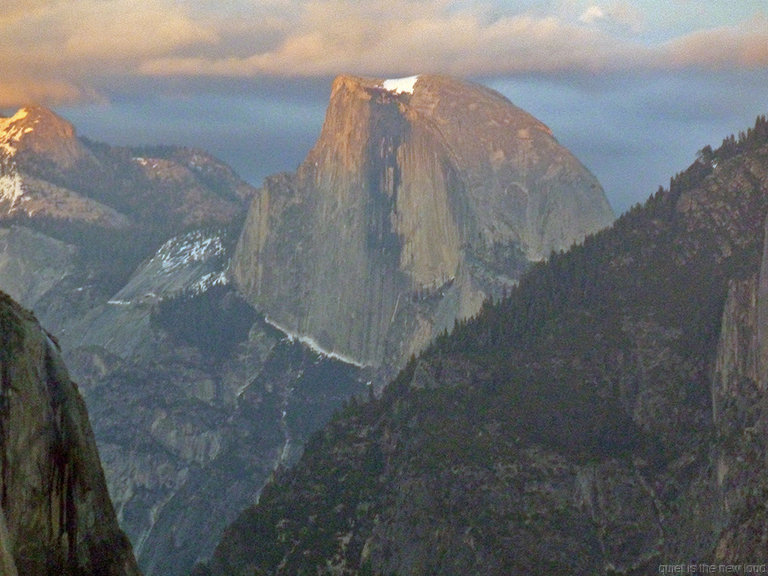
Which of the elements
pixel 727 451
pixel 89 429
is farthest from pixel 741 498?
pixel 89 429

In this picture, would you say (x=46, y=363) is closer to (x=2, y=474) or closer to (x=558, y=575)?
(x=2, y=474)

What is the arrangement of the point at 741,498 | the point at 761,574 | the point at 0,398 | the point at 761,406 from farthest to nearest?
the point at 761,406, the point at 741,498, the point at 761,574, the point at 0,398

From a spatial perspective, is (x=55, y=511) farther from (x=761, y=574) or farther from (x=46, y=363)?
(x=761, y=574)

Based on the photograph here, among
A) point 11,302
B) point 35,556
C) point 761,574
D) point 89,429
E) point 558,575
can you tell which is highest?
point 11,302

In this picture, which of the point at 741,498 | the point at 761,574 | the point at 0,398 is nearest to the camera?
the point at 0,398

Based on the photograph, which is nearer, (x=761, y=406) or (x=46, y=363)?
(x=46, y=363)

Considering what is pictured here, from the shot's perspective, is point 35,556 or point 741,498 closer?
point 35,556

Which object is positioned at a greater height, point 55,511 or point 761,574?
point 55,511
